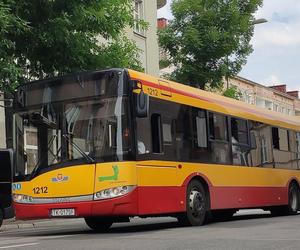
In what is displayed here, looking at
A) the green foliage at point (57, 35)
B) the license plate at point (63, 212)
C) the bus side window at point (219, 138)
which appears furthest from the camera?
the green foliage at point (57, 35)

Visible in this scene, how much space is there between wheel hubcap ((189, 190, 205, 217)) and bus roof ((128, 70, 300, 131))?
1966 millimetres

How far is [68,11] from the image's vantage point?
16.3 m

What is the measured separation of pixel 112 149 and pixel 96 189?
31.0 inches

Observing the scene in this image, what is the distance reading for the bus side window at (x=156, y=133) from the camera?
1231 cm

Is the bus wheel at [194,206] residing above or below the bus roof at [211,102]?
below

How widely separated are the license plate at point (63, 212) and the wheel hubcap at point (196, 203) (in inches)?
110

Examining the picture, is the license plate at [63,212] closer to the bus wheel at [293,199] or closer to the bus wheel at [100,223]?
the bus wheel at [100,223]

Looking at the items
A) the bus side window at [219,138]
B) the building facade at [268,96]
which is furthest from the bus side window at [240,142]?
the building facade at [268,96]

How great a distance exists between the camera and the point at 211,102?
14.8 meters

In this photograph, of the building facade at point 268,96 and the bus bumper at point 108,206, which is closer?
the bus bumper at point 108,206

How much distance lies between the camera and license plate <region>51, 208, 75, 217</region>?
Result: 11.7m

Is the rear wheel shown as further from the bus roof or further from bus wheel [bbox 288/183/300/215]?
the bus roof

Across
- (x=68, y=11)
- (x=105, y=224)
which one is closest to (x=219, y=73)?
(x=68, y=11)

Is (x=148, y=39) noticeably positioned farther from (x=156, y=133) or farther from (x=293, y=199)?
(x=156, y=133)
